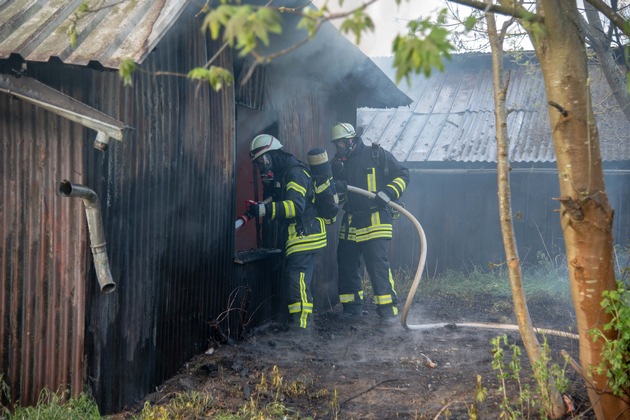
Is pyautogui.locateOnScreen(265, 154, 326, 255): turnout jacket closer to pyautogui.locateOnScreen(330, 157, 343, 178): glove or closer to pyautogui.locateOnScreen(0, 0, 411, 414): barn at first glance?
pyautogui.locateOnScreen(330, 157, 343, 178): glove

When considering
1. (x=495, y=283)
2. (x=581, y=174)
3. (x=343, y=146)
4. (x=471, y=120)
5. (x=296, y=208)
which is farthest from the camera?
(x=471, y=120)

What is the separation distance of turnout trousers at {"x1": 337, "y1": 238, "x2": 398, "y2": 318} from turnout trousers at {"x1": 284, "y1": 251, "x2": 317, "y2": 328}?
123cm

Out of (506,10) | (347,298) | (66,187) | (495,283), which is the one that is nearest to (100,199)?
(66,187)

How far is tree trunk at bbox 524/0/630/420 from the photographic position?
3.88m

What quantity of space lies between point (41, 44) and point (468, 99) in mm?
11758

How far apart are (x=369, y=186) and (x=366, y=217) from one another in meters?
0.43

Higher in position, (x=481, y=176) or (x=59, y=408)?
(x=481, y=176)

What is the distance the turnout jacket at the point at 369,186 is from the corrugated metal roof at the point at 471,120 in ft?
11.1

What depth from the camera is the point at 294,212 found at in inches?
279

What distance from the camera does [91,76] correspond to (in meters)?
4.52

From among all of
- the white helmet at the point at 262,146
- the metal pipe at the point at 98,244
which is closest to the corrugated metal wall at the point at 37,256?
the metal pipe at the point at 98,244

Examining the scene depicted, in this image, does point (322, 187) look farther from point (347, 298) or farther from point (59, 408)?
point (59, 408)

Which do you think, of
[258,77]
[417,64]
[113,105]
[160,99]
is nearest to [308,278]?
[258,77]

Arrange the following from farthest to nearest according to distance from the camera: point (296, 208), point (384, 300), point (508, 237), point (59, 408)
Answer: point (384, 300) < point (296, 208) < point (508, 237) < point (59, 408)
